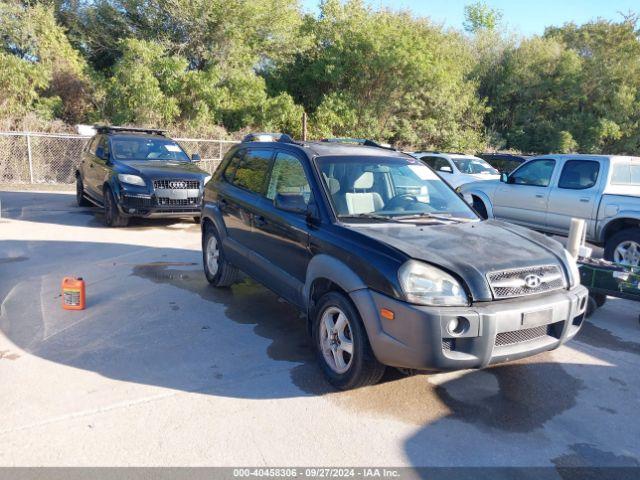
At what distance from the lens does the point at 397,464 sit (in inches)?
119

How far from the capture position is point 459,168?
46.9 ft

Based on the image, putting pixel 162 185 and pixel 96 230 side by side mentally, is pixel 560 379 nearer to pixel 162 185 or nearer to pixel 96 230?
pixel 162 185

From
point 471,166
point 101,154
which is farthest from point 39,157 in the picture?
point 471,166

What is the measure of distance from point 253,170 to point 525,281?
3039 mm

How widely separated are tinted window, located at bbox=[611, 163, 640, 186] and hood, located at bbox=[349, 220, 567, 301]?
4.82 meters

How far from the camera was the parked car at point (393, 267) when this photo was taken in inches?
133

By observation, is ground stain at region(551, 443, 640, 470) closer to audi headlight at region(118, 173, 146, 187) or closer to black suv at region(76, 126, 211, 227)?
black suv at region(76, 126, 211, 227)

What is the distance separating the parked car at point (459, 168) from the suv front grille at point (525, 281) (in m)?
10.2

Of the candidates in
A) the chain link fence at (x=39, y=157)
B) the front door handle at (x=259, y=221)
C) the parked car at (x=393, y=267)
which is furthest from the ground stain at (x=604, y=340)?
the chain link fence at (x=39, y=157)

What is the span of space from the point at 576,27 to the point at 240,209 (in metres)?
40.0

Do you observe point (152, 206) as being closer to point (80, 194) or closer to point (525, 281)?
point (80, 194)

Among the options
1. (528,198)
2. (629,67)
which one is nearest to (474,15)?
(629,67)

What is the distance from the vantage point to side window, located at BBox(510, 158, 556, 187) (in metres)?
9.05

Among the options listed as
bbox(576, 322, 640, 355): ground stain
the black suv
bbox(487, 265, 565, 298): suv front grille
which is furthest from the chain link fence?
bbox(487, 265, 565, 298): suv front grille
